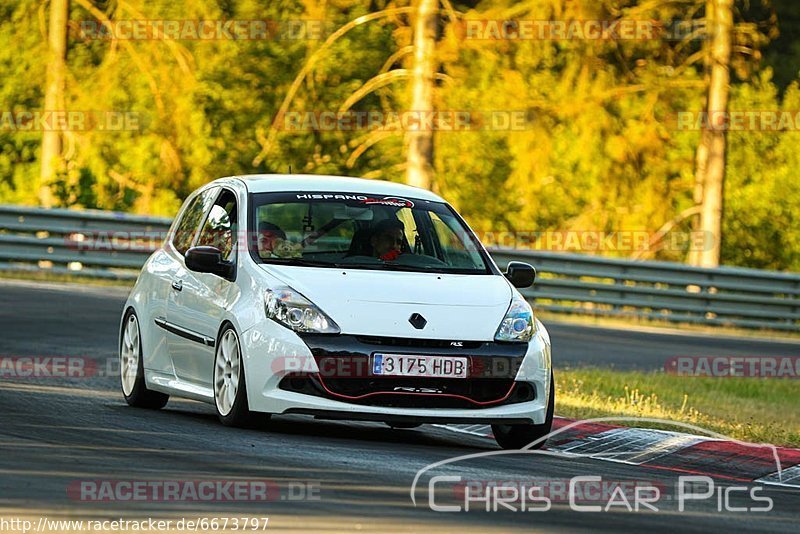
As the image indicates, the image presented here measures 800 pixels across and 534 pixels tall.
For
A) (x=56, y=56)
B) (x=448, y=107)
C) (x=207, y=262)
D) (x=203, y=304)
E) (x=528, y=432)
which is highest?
(x=56, y=56)

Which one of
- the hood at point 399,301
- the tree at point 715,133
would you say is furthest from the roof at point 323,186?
the tree at point 715,133

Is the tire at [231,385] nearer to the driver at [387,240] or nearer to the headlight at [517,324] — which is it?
the driver at [387,240]

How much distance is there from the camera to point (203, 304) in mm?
10914

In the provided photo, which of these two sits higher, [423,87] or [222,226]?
[423,87]

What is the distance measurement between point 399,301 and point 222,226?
1.84 metres

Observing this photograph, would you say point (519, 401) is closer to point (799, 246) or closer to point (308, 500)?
point (308, 500)

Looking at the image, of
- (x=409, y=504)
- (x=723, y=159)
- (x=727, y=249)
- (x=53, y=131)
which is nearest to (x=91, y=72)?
(x=53, y=131)

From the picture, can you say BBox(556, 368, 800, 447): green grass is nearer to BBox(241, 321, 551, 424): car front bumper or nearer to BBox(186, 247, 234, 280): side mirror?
BBox(241, 321, 551, 424): car front bumper

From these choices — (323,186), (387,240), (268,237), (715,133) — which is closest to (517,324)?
(387,240)

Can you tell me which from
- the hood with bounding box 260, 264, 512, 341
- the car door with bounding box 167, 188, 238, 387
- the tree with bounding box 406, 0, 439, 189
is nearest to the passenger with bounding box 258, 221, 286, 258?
the car door with bounding box 167, 188, 238, 387

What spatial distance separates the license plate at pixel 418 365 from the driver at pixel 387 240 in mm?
1152

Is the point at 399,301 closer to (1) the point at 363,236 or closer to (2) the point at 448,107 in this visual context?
(1) the point at 363,236

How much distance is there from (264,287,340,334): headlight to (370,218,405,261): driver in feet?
3.27

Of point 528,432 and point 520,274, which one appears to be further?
point 520,274
